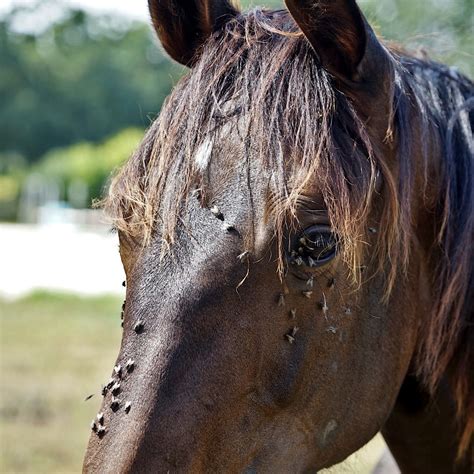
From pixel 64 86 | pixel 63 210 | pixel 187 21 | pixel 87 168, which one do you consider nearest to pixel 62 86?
pixel 64 86

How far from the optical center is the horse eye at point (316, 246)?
6.35 ft

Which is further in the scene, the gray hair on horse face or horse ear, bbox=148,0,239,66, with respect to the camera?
horse ear, bbox=148,0,239,66

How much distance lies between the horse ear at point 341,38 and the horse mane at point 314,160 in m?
0.05

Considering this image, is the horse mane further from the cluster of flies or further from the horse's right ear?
the cluster of flies

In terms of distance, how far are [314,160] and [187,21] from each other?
2.34 ft

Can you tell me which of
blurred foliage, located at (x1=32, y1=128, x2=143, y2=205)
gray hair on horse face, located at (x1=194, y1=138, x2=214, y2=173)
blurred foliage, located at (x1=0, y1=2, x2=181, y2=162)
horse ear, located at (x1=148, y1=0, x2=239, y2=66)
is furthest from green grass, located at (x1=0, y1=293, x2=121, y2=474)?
blurred foliage, located at (x1=0, y1=2, x2=181, y2=162)

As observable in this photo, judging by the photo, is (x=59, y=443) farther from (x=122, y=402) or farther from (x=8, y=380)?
(x=122, y=402)

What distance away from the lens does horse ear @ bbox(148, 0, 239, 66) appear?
2.37m

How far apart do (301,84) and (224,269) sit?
1.78ft

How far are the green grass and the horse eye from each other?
189 inches

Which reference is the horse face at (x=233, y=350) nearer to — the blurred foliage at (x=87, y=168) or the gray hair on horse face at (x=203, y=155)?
the gray hair on horse face at (x=203, y=155)

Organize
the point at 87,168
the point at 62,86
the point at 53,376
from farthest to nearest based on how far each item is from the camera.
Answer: the point at 62,86
the point at 87,168
the point at 53,376

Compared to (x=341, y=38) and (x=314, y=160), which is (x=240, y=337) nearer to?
(x=314, y=160)

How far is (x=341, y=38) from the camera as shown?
207cm
